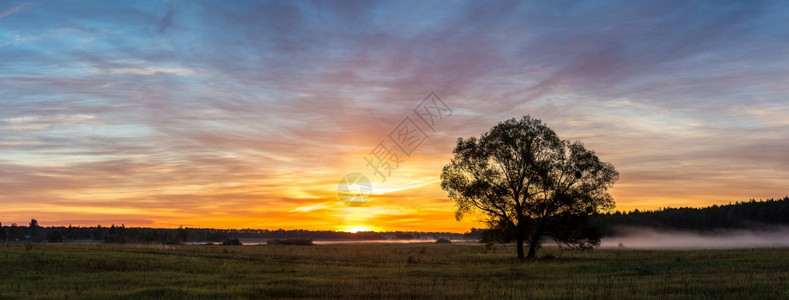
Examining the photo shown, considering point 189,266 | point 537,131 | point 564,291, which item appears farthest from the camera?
point 537,131

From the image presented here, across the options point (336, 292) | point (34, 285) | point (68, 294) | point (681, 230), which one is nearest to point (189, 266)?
point (34, 285)

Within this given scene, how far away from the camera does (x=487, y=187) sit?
6022 centimetres

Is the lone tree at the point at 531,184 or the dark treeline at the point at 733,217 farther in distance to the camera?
the dark treeline at the point at 733,217

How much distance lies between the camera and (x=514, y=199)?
60.5m

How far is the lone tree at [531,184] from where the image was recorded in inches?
2331

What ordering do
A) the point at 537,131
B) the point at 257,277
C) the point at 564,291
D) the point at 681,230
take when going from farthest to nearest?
the point at 681,230, the point at 537,131, the point at 257,277, the point at 564,291

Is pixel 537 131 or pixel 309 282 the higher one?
pixel 537 131

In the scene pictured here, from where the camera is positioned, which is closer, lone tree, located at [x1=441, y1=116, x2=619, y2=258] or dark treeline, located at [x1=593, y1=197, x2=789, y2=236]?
lone tree, located at [x1=441, y1=116, x2=619, y2=258]

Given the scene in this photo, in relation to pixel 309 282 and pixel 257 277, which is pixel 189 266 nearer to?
pixel 257 277

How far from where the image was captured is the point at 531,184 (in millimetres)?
59719

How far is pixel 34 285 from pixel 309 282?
44.1 ft

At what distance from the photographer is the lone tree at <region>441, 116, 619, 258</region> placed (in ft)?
194

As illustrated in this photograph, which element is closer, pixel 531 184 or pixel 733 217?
pixel 531 184

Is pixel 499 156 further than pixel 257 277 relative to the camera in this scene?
Yes
